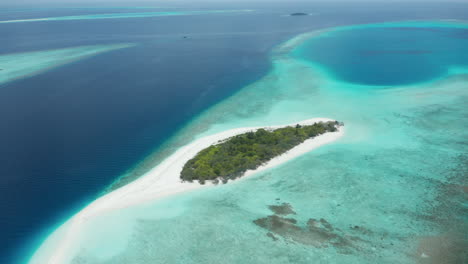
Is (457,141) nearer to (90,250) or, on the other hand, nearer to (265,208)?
(265,208)

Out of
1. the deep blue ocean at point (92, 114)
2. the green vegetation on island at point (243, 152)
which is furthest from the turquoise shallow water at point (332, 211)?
the deep blue ocean at point (92, 114)

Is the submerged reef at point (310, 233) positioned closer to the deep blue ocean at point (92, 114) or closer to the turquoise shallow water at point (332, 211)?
the turquoise shallow water at point (332, 211)

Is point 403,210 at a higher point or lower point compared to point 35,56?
lower

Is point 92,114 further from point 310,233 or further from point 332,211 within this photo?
point 332,211

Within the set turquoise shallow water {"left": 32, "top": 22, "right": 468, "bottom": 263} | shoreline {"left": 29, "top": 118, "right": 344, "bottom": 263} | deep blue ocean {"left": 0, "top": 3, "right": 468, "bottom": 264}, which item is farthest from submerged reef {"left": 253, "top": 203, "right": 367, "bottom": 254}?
deep blue ocean {"left": 0, "top": 3, "right": 468, "bottom": 264}

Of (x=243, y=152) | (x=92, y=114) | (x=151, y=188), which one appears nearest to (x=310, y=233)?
(x=243, y=152)

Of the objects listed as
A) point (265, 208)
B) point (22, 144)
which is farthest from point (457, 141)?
point (22, 144)
